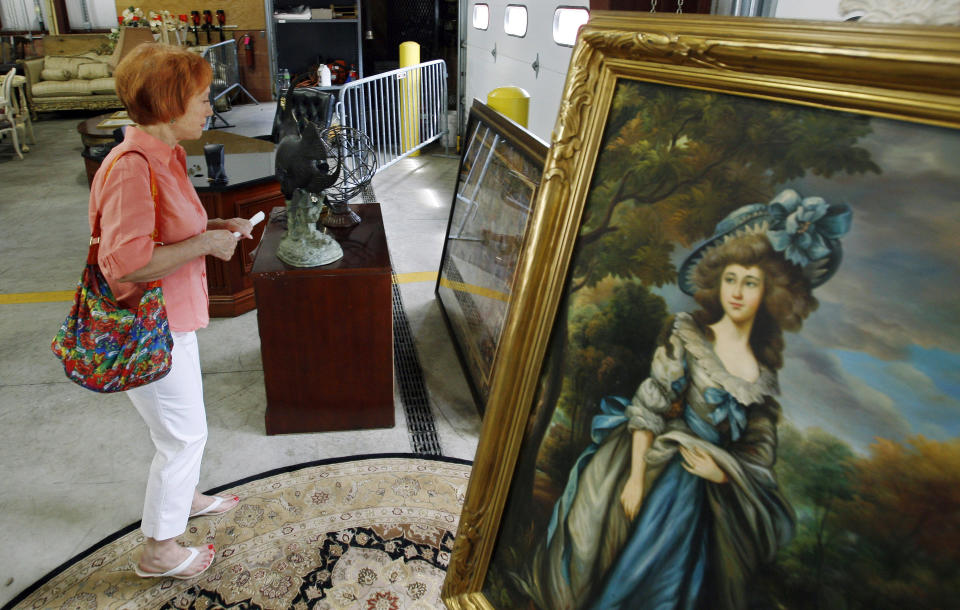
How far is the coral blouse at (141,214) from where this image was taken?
1825 millimetres

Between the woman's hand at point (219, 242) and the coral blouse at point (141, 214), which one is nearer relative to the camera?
the coral blouse at point (141, 214)

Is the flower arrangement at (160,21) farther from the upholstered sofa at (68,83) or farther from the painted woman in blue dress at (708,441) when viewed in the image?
the painted woman in blue dress at (708,441)

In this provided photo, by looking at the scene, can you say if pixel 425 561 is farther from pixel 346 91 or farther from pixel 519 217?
pixel 346 91

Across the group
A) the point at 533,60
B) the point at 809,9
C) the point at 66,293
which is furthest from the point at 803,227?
the point at 533,60

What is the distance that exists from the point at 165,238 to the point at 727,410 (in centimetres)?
172

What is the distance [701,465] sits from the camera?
3.22ft

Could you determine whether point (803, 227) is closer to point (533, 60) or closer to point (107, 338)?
point (107, 338)

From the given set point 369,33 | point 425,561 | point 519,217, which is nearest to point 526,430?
point 425,561

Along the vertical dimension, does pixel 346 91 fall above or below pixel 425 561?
above

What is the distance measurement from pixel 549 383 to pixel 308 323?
2052 mm

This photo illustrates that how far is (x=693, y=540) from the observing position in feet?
3.24

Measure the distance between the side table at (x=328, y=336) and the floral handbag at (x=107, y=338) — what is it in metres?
0.97

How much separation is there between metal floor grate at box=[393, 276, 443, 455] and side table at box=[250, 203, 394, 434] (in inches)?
6.7

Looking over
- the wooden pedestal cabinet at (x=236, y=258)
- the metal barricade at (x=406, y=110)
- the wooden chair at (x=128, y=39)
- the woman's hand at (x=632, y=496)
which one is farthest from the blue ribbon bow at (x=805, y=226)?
the wooden chair at (x=128, y=39)
